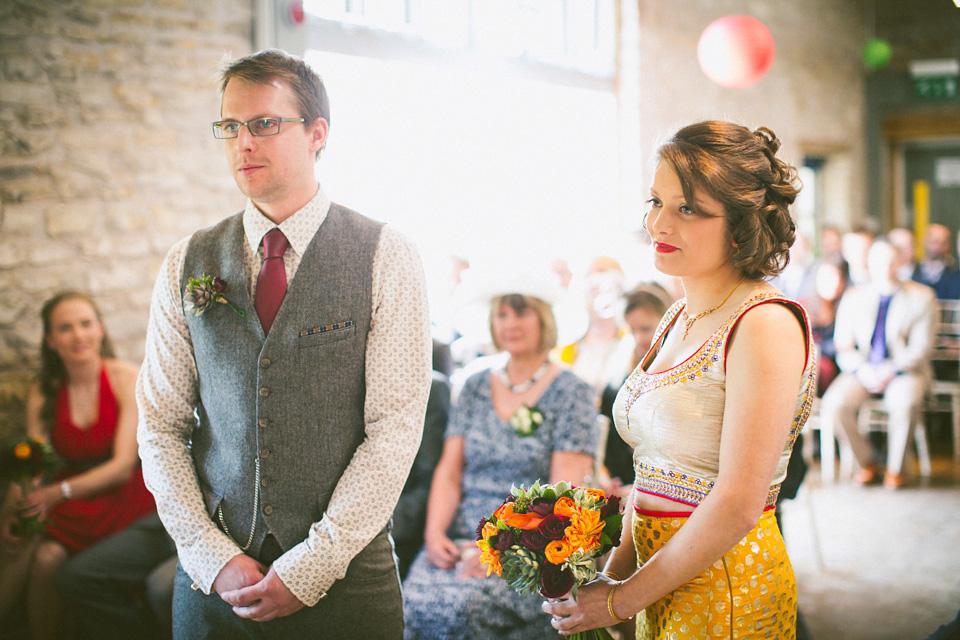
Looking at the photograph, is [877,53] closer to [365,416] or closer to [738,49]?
[738,49]

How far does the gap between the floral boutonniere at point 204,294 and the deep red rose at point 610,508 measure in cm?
86

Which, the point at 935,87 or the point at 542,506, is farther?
the point at 935,87

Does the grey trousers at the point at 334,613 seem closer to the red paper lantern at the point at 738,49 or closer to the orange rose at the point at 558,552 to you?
the orange rose at the point at 558,552

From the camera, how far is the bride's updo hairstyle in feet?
4.29

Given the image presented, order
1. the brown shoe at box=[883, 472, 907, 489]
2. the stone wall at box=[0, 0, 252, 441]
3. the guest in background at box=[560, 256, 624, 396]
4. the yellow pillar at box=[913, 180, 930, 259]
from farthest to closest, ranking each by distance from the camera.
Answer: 1. the yellow pillar at box=[913, 180, 930, 259]
2. the brown shoe at box=[883, 472, 907, 489]
3. the guest in background at box=[560, 256, 624, 396]
4. the stone wall at box=[0, 0, 252, 441]

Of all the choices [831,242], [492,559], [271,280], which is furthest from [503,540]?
[831,242]

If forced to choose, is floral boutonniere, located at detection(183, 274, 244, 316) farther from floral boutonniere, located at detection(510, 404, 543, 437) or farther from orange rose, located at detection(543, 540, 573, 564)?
floral boutonniere, located at detection(510, 404, 543, 437)

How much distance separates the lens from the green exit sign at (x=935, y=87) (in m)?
9.16

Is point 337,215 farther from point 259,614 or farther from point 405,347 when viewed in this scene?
point 259,614

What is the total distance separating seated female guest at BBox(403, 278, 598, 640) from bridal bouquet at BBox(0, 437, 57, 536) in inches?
61.3

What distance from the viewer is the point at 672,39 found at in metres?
7.63

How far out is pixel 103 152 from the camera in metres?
3.89

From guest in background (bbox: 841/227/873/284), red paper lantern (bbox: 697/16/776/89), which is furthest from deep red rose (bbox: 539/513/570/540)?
guest in background (bbox: 841/227/873/284)

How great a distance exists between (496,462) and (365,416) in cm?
115
